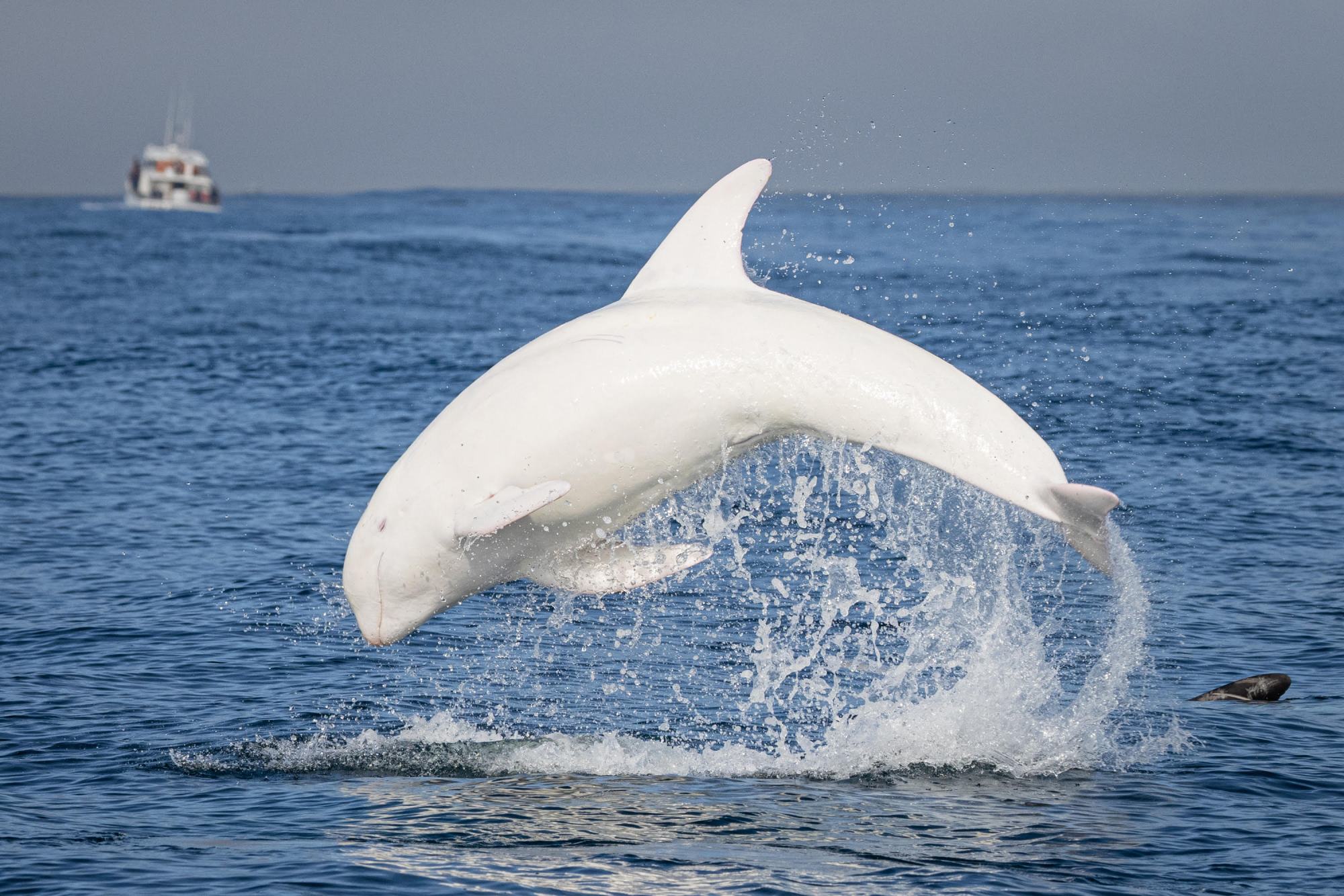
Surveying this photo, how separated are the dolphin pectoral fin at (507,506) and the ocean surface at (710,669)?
76.0 inches

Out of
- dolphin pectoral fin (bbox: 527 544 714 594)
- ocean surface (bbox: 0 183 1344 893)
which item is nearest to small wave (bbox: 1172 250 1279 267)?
ocean surface (bbox: 0 183 1344 893)

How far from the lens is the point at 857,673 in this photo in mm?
14125

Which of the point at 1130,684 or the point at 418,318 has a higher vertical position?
the point at 418,318

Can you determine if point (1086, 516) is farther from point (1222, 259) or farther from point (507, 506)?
point (1222, 259)

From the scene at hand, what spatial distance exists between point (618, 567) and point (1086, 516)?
12.1ft

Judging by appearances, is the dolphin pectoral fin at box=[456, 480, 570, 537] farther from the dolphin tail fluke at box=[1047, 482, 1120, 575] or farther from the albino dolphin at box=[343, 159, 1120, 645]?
the dolphin tail fluke at box=[1047, 482, 1120, 575]

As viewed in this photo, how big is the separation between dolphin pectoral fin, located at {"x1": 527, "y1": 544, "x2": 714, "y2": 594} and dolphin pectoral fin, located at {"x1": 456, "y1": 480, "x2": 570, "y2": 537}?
3.41ft

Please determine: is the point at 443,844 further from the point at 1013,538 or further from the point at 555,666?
the point at 1013,538

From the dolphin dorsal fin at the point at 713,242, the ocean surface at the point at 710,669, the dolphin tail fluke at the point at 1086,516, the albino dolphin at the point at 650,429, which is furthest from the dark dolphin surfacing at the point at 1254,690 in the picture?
the dolphin dorsal fin at the point at 713,242

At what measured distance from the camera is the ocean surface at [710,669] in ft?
33.1

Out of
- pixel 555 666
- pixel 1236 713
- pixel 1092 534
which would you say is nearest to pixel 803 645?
pixel 555 666

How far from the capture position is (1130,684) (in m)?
13.8

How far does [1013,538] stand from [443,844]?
1077 centimetres

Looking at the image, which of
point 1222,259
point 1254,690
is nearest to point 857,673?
point 1254,690
